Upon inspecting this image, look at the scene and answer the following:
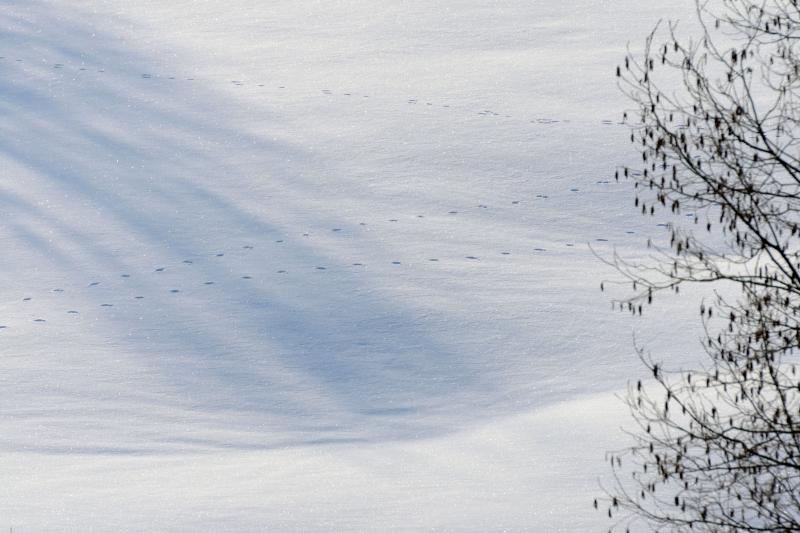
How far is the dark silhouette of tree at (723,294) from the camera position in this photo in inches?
273

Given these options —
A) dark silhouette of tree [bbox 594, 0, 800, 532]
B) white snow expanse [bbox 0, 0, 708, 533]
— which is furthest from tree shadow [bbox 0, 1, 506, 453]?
dark silhouette of tree [bbox 594, 0, 800, 532]

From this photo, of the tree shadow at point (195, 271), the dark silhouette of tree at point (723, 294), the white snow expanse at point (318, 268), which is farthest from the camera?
the tree shadow at point (195, 271)

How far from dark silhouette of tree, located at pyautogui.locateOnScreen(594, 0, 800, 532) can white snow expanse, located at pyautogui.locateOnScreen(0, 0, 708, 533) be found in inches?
26.5

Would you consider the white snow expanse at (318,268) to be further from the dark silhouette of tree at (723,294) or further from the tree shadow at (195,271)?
the dark silhouette of tree at (723,294)

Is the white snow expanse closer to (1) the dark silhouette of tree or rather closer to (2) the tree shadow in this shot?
(2) the tree shadow

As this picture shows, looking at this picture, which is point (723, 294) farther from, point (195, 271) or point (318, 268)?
point (195, 271)

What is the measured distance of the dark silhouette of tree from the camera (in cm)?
692

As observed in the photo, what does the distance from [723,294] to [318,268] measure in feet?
18.3

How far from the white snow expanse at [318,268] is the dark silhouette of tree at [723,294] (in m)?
0.67

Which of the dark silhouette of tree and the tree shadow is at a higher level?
the tree shadow

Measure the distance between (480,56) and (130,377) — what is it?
12774 millimetres

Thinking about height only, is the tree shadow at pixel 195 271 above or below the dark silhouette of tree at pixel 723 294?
above

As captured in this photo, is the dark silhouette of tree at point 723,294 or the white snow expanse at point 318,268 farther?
the white snow expanse at point 318,268

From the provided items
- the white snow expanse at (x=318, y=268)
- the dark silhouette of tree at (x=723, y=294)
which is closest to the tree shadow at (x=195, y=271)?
the white snow expanse at (x=318, y=268)
